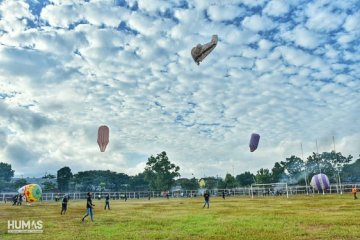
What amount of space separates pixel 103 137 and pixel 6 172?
163m

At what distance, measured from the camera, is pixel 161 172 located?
12750cm

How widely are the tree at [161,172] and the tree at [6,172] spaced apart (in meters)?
88.9

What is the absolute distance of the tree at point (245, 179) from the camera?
13612 cm

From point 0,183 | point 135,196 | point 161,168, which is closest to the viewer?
point 135,196

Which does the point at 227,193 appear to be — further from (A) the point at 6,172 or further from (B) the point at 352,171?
(A) the point at 6,172

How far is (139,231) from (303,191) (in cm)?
5934

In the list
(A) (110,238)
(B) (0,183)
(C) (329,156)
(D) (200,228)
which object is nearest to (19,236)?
(A) (110,238)

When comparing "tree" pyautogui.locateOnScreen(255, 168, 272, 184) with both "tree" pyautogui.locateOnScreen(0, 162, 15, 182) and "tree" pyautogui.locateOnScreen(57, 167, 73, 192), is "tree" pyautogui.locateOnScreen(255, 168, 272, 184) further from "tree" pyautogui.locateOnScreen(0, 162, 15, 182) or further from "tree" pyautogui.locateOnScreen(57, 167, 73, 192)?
"tree" pyautogui.locateOnScreen(0, 162, 15, 182)

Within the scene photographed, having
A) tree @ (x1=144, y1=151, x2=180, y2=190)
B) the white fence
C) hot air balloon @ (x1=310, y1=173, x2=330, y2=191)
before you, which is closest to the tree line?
tree @ (x1=144, y1=151, x2=180, y2=190)

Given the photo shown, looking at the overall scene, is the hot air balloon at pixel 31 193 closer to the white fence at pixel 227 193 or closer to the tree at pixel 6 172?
the white fence at pixel 227 193

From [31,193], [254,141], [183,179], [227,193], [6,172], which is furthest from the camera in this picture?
[6,172]

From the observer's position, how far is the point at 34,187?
155 feet

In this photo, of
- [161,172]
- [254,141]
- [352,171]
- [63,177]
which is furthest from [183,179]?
[254,141]

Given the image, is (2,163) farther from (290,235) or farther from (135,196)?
(290,235)
